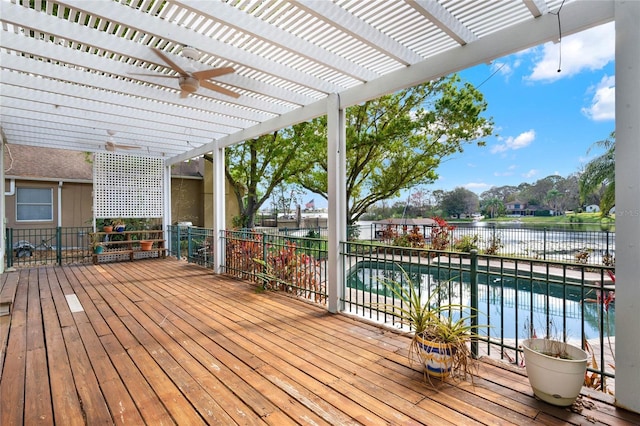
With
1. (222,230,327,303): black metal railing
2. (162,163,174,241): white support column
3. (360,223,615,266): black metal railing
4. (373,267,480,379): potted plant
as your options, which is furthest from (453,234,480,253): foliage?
(162,163,174,241): white support column

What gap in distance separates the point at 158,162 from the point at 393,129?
22.3 ft

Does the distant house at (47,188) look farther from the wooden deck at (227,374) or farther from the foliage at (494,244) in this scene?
the foliage at (494,244)

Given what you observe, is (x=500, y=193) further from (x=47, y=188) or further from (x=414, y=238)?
(x=47, y=188)

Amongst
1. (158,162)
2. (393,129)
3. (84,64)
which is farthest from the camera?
(393,129)

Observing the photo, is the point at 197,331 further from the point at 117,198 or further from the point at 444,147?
the point at 444,147

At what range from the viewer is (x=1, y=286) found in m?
5.28

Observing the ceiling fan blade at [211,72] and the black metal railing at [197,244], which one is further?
the black metal railing at [197,244]

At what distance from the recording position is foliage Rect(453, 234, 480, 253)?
32.7 feet

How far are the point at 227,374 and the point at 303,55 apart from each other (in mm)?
2933

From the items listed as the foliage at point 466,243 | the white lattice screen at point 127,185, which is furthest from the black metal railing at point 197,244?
the foliage at point 466,243

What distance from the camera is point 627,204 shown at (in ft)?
6.60

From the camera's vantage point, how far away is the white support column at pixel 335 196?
4.05m

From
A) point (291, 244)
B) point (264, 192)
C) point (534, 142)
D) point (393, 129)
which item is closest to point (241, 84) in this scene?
point (291, 244)

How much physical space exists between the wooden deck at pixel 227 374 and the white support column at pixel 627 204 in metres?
0.30
